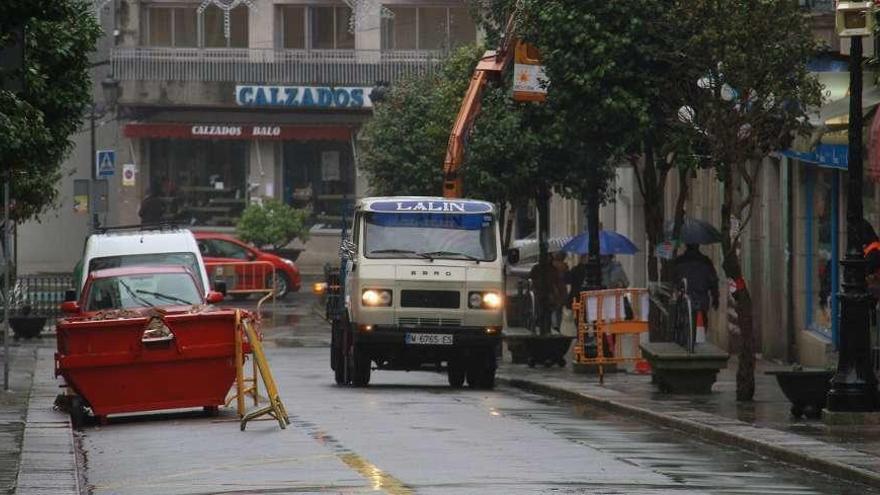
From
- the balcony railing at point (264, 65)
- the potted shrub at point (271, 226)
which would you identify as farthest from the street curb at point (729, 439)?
the balcony railing at point (264, 65)

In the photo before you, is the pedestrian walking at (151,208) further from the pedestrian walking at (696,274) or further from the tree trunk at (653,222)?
the tree trunk at (653,222)

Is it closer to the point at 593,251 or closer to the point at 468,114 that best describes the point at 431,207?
the point at 593,251

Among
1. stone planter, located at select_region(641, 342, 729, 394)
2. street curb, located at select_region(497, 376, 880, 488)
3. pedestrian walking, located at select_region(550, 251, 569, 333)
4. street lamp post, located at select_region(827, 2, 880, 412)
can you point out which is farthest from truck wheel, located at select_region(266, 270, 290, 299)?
street lamp post, located at select_region(827, 2, 880, 412)

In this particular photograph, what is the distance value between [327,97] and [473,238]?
37319mm

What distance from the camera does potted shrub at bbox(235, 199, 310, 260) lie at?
192 feet

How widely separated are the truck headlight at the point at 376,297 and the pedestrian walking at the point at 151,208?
39.2m

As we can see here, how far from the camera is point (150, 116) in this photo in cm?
6606

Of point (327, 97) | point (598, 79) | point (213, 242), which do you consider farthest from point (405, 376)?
point (327, 97)

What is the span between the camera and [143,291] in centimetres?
2628

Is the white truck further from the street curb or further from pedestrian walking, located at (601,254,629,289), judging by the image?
pedestrian walking, located at (601,254,629,289)

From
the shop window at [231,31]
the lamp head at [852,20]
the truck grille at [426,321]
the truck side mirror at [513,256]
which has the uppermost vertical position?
the shop window at [231,31]

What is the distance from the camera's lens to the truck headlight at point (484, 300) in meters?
28.1

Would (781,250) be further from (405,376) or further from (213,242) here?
(213,242)

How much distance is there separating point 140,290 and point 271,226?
32.4 metres
